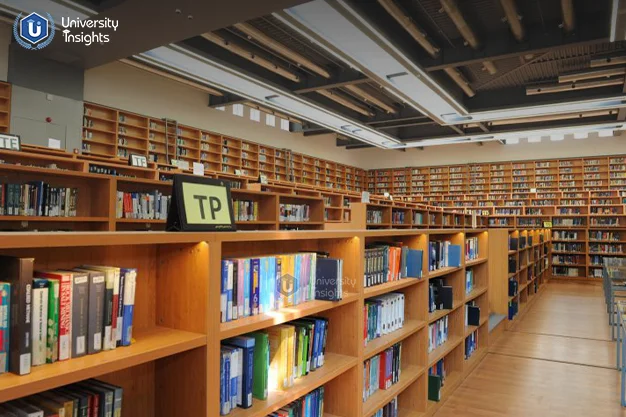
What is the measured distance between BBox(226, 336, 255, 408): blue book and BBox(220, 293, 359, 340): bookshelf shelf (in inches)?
3.3

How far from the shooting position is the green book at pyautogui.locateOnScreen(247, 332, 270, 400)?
182 centimetres

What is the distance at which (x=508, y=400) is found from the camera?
12.7 ft

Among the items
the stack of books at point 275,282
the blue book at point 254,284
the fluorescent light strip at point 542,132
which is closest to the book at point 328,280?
the stack of books at point 275,282

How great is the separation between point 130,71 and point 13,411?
32.0 feet

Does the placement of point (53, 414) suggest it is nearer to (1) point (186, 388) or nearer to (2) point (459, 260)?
(1) point (186, 388)

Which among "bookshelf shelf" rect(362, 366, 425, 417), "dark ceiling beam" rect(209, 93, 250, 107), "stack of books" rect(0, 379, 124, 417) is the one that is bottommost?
"bookshelf shelf" rect(362, 366, 425, 417)

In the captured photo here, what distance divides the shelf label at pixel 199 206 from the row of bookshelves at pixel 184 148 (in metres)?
5.54

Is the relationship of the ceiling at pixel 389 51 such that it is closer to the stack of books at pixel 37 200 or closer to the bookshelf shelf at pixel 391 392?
the stack of books at pixel 37 200

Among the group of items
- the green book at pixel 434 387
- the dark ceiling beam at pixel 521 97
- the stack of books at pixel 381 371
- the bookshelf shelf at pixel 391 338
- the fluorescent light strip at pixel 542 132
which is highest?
the dark ceiling beam at pixel 521 97

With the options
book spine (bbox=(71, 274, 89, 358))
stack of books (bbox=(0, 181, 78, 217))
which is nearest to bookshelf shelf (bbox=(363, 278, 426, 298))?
book spine (bbox=(71, 274, 89, 358))

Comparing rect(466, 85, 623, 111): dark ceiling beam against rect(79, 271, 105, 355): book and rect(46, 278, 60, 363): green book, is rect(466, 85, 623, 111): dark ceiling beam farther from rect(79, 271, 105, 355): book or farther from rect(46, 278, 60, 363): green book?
rect(46, 278, 60, 363): green book

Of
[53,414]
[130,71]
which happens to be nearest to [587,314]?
[53,414]

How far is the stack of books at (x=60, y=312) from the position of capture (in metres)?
1.09

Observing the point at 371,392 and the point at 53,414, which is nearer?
the point at 53,414
